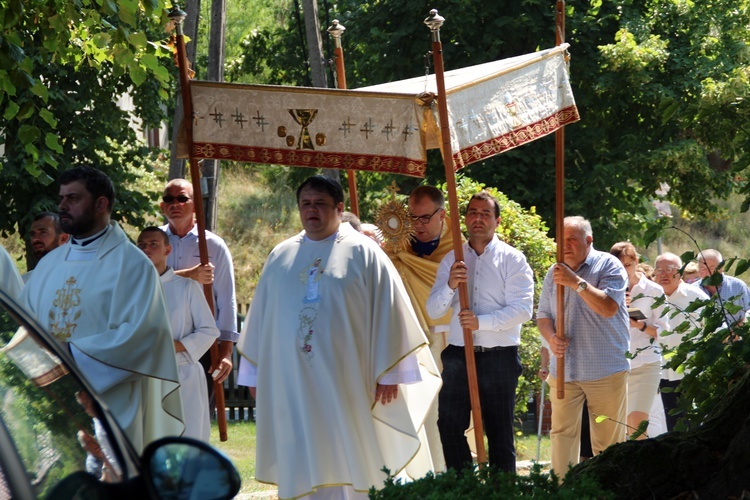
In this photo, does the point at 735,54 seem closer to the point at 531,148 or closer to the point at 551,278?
the point at 531,148

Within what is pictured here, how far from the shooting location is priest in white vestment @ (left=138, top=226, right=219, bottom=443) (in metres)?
7.82

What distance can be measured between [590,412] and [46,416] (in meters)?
6.43

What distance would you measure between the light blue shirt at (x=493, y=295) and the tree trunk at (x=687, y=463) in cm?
341

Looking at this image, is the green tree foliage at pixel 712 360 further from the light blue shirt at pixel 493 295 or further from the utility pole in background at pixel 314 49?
the utility pole in background at pixel 314 49

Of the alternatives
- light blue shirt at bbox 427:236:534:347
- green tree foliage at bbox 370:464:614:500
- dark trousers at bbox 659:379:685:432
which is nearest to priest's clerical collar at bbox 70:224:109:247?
light blue shirt at bbox 427:236:534:347

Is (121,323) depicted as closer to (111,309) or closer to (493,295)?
(111,309)

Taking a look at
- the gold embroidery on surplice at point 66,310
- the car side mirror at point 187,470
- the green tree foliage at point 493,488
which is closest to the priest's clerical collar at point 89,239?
the gold embroidery on surplice at point 66,310

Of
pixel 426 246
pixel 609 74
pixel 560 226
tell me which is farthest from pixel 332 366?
pixel 609 74

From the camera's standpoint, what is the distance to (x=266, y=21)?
38094 millimetres

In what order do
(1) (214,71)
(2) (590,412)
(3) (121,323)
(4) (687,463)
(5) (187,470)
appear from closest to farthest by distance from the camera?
1. (5) (187,470)
2. (4) (687,463)
3. (3) (121,323)
4. (2) (590,412)
5. (1) (214,71)

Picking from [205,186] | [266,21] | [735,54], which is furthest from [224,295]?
[266,21]

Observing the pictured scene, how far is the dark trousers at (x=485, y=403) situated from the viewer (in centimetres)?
796

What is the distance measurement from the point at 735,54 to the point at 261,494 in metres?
13.3

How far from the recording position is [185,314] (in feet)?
25.8
